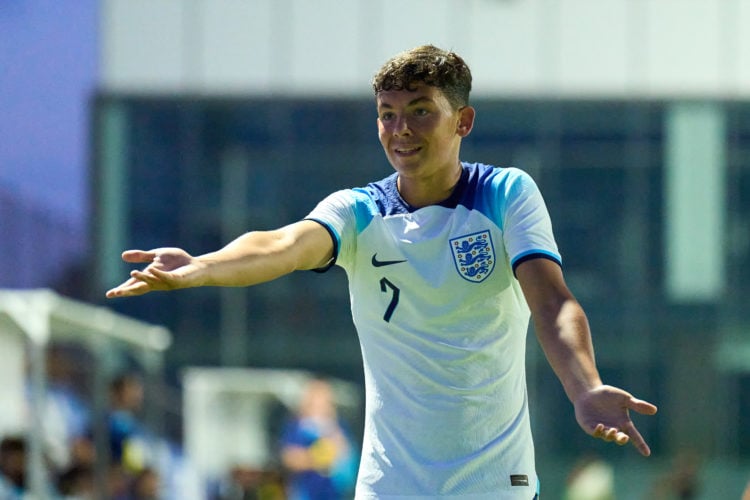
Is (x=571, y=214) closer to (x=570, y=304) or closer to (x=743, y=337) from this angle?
(x=743, y=337)

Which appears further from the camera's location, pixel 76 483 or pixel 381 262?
pixel 76 483

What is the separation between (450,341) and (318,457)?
8419mm

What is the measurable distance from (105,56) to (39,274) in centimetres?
951

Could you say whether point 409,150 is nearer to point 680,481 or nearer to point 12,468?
point 12,468

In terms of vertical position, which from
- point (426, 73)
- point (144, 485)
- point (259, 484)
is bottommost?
point (259, 484)

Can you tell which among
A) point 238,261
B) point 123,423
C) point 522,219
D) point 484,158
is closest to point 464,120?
point 522,219

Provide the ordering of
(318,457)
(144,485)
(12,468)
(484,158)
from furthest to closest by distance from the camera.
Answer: (484,158) < (144,485) < (318,457) < (12,468)

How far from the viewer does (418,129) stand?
4.50m

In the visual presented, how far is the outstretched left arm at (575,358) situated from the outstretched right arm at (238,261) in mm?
636

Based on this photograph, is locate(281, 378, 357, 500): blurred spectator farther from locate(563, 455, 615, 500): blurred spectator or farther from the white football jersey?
the white football jersey

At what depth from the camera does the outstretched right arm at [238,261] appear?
154 inches

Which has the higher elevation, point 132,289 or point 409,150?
point 409,150

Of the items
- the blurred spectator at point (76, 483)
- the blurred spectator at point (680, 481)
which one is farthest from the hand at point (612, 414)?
the blurred spectator at point (680, 481)

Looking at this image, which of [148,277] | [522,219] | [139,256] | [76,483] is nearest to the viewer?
[148,277]
